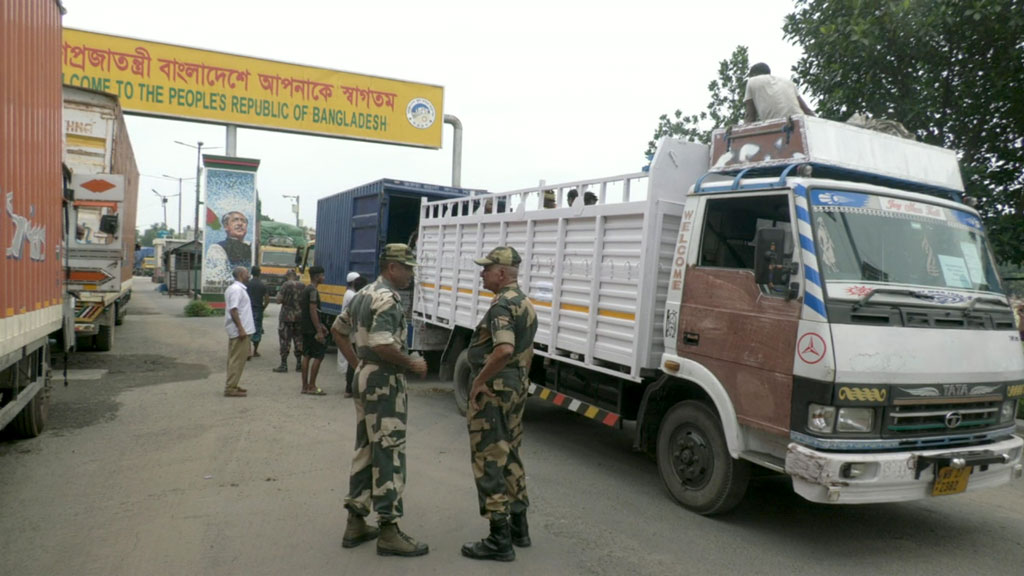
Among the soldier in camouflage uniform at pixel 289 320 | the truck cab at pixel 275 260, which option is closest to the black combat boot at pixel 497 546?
the soldier in camouflage uniform at pixel 289 320

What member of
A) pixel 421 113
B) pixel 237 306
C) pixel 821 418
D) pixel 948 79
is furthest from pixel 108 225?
pixel 421 113

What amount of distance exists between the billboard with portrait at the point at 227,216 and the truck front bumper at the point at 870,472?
18641mm

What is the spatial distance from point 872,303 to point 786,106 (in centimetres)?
173

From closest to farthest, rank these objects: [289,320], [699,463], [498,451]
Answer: [498,451] < [699,463] < [289,320]

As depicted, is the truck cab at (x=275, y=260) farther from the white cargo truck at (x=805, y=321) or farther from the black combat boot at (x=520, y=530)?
the black combat boot at (x=520, y=530)

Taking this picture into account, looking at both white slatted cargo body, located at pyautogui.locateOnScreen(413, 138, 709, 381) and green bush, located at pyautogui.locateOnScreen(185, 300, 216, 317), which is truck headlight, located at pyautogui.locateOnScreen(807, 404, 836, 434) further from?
green bush, located at pyautogui.locateOnScreen(185, 300, 216, 317)

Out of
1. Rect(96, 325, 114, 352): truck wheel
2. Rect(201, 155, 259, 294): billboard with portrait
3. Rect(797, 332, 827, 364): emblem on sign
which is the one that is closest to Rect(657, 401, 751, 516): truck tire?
Rect(797, 332, 827, 364): emblem on sign

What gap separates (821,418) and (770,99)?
2.42 metres

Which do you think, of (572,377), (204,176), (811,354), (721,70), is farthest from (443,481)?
(204,176)

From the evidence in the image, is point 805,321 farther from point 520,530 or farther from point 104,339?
point 104,339

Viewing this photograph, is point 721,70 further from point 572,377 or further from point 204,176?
point 204,176

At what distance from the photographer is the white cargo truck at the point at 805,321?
12.9 feet

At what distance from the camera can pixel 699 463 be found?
478 centimetres

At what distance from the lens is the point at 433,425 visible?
741cm
